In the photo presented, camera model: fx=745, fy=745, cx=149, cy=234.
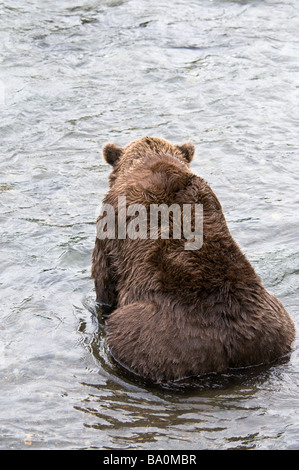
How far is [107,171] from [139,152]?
10.1 ft

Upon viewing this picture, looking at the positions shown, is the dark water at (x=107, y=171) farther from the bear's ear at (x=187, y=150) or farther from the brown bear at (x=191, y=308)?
the bear's ear at (x=187, y=150)

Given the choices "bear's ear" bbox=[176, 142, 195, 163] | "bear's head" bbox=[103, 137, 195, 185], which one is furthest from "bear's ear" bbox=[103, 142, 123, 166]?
"bear's ear" bbox=[176, 142, 195, 163]

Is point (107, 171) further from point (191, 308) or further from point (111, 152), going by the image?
point (191, 308)

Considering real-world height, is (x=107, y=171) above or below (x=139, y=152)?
below

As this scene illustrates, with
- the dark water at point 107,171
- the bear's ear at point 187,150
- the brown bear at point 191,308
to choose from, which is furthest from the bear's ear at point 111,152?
the dark water at point 107,171

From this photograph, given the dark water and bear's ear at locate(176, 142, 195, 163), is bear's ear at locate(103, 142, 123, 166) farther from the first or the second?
the dark water

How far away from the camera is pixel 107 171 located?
31.2ft

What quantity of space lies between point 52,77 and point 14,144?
2.14m

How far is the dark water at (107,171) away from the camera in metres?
4.93

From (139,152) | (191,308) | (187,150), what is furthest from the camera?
(187,150)

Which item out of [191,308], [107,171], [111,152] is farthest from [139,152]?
[107,171]

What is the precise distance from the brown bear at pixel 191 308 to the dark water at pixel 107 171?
18 cm
